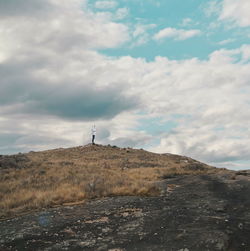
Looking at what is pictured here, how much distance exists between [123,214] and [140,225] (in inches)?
77.5

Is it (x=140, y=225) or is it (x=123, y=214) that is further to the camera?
(x=123, y=214)

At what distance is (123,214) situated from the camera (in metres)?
15.0

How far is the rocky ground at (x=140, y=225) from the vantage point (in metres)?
11.1

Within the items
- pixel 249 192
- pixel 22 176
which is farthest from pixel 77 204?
pixel 22 176

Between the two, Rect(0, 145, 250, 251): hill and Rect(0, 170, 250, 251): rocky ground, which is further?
Rect(0, 145, 250, 251): hill

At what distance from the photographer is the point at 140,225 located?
13.2 metres

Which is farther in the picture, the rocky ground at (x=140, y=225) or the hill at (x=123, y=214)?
the hill at (x=123, y=214)

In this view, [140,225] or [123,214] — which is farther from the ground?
[123,214]

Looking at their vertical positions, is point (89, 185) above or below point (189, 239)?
above

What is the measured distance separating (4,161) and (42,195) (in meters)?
20.0

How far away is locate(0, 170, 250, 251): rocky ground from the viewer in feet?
36.5

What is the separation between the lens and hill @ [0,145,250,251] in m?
11.4

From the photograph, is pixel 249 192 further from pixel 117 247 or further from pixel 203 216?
pixel 117 247

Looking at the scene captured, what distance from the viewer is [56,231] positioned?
1294 cm
